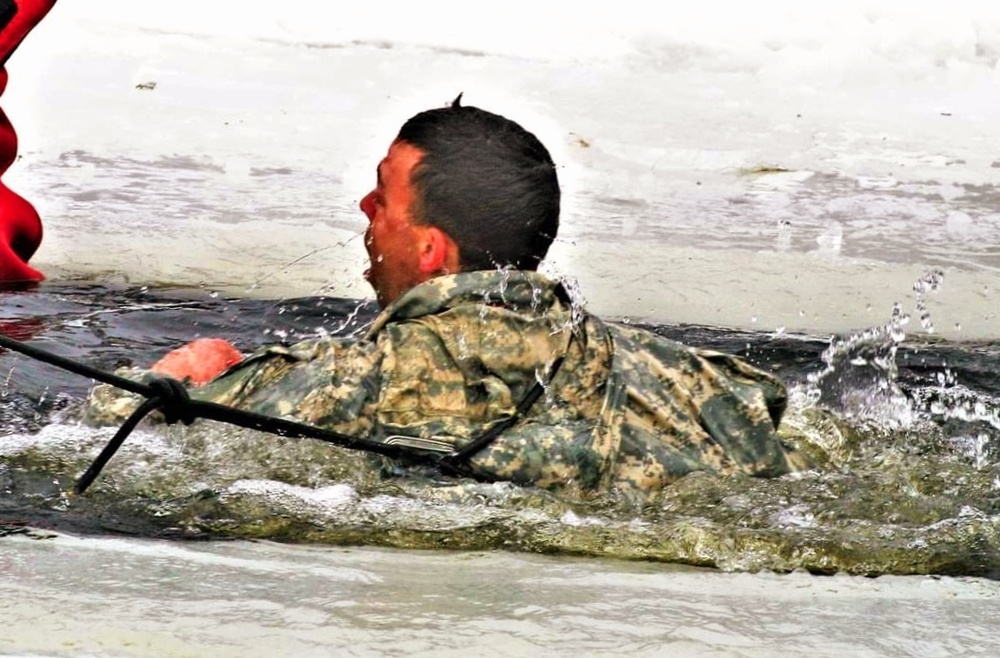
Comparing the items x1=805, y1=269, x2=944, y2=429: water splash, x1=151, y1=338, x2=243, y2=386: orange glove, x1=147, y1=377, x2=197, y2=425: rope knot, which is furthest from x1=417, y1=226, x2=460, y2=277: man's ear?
x1=805, y1=269, x2=944, y2=429: water splash

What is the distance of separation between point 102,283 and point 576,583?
8.81 ft

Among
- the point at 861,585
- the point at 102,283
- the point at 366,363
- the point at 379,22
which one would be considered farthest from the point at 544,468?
the point at 379,22

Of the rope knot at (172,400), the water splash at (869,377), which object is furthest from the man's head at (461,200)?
the water splash at (869,377)

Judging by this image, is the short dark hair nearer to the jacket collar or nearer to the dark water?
the jacket collar

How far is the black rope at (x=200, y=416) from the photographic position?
2.65 meters

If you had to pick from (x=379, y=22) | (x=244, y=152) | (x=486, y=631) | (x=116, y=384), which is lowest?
(x=486, y=631)

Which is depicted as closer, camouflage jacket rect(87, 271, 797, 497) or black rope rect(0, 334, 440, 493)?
black rope rect(0, 334, 440, 493)

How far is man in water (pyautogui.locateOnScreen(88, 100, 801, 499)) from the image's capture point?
2.91m

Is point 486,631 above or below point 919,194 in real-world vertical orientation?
below

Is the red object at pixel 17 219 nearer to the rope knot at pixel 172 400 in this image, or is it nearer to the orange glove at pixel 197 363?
the orange glove at pixel 197 363

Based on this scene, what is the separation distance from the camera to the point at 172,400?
2.72m

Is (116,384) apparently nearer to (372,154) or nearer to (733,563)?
(733,563)

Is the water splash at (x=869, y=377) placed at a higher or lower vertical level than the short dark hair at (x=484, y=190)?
lower

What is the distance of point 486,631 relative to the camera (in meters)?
2.27
